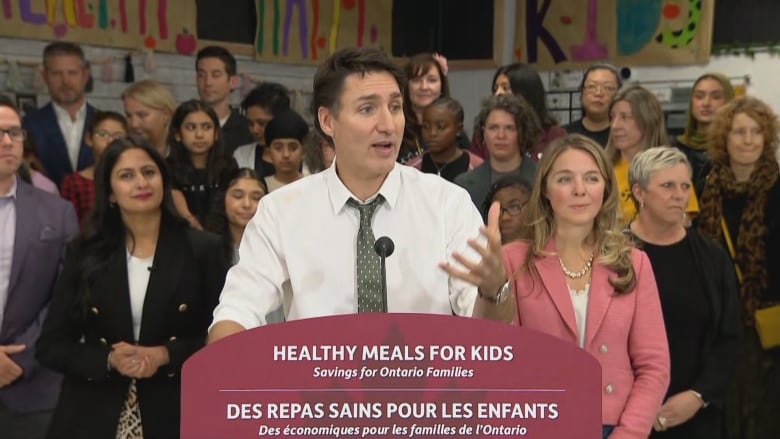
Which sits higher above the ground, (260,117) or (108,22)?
(108,22)

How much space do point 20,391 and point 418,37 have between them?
16.6ft

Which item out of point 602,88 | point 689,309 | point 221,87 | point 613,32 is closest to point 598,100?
point 602,88

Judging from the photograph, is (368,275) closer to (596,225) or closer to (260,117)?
(596,225)

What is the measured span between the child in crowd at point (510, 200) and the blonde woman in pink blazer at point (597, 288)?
69 cm

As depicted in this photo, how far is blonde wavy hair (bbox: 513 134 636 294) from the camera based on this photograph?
2.35m

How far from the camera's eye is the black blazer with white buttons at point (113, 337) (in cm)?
284

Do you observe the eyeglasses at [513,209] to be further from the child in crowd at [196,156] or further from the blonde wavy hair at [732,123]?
the child in crowd at [196,156]

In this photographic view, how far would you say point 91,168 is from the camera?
4160 millimetres

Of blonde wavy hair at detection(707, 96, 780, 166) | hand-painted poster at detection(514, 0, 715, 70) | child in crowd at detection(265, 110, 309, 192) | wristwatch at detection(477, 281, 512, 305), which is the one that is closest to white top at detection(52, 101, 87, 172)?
child in crowd at detection(265, 110, 309, 192)

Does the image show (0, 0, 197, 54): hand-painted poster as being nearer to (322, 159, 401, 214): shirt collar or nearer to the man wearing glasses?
the man wearing glasses

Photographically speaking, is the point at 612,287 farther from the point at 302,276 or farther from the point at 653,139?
the point at 653,139

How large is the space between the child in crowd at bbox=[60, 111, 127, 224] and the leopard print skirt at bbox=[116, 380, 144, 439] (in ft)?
3.83

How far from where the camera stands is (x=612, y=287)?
7.64 feet

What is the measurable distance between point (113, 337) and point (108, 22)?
306cm
